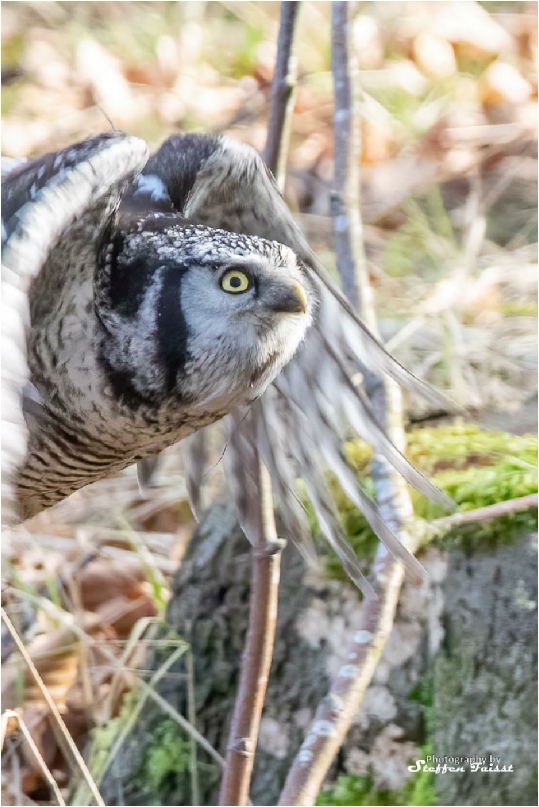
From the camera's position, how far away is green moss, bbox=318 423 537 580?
1154 mm

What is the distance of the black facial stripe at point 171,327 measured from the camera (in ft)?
2.63

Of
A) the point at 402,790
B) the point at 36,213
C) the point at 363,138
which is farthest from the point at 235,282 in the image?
the point at 363,138

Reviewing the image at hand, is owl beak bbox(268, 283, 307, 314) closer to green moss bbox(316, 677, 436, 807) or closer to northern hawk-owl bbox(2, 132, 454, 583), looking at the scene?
northern hawk-owl bbox(2, 132, 454, 583)

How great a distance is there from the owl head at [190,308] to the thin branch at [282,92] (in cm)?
19

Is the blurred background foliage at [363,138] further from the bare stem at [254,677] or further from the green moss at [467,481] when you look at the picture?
the bare stem at [254,677]

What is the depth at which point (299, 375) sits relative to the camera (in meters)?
1.02

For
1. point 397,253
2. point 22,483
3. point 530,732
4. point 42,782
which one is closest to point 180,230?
point 22,483

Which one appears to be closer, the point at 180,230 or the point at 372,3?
the point at 180,230

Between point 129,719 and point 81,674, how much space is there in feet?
0.55

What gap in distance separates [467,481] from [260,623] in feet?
1.36

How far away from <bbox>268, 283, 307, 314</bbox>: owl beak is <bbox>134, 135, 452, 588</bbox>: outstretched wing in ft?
0.47

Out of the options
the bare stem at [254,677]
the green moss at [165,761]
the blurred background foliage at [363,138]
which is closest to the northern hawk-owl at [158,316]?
the bare stem at [254,677]

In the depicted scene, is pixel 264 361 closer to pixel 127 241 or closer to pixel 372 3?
pixel 127 241

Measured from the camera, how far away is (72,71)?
7.22 ft
